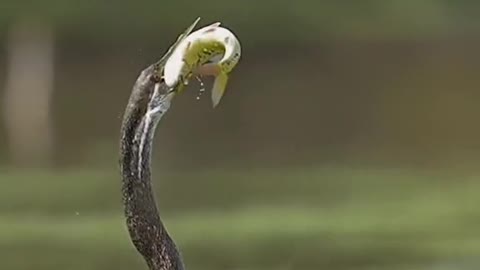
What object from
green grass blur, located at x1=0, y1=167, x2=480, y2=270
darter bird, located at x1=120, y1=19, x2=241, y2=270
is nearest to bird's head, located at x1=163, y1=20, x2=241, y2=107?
darter bird, located at x1=120, y1=19, x2=241, y2=270

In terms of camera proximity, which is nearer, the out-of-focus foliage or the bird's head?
the bird's head

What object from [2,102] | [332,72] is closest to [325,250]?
[2,102]

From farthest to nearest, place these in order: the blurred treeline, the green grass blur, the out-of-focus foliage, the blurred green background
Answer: the out-of-focus foliage
the blurred treeline
the blurred green background
the green grass blur

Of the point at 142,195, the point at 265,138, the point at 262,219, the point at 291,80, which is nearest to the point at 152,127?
the point at 142,195

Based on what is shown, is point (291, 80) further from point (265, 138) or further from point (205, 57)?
point (205, 57)

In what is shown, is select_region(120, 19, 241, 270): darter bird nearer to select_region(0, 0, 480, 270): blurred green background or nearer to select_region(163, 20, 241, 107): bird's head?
select_region(163, 20, 241, 107): bird's head

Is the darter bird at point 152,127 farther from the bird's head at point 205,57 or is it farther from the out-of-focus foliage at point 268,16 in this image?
the out-of-focus foliage at point 268,16

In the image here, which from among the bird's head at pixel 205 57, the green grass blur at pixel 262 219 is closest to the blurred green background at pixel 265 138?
the green grass blur at pixel 262 219

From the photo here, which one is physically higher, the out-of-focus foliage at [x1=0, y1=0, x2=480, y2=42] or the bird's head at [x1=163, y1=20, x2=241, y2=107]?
the out-of-focus foliage at [x1=0, y1=0, x2=480, y2=42]
